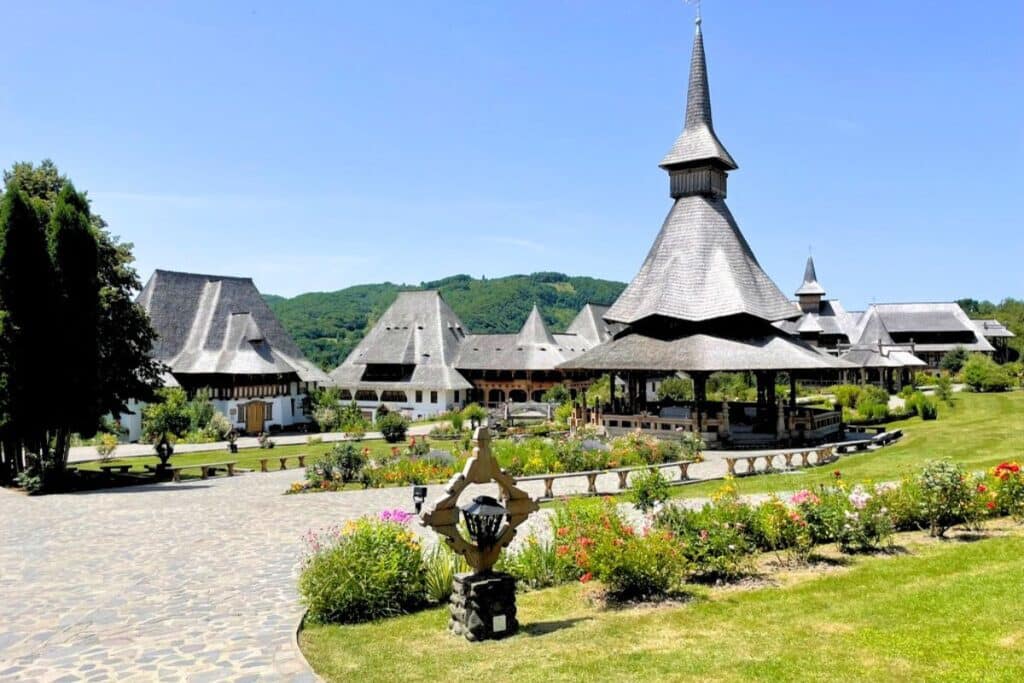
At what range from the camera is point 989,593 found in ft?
28.9

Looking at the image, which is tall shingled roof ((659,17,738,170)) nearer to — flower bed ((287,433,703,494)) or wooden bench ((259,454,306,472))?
flower bed ((287,433,703,494))

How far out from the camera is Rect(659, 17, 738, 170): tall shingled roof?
32.2 meters

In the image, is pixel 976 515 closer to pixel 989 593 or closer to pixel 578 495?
pixel 989 593

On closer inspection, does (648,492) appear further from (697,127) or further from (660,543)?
(697,127)

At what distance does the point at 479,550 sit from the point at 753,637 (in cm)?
302

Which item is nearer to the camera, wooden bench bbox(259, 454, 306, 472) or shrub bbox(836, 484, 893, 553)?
shrub bbox(836, 484, 893, 553)

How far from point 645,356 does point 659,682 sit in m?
22.3

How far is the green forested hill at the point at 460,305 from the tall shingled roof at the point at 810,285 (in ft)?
114

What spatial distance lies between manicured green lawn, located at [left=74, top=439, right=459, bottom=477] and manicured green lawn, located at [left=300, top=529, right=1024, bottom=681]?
1886cm

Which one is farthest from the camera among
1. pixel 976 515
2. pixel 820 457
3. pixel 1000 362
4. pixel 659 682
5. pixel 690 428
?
pixel 1000 362

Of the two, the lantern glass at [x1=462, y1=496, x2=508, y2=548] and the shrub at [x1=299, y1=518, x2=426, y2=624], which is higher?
the lantern glass at [x1=462, y1=496, x2=508, y2=548]

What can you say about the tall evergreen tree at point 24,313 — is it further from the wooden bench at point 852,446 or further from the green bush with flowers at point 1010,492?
the wooden bench at point 852,446

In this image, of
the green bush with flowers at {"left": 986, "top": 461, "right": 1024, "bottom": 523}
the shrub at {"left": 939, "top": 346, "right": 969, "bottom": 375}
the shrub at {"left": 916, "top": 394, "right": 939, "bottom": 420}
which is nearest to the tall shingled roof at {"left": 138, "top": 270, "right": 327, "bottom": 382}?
the shrub at {"left": 916, "top": 394, "right": 939, "bottom": 420}

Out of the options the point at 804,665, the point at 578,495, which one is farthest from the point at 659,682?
the point at 578,495
